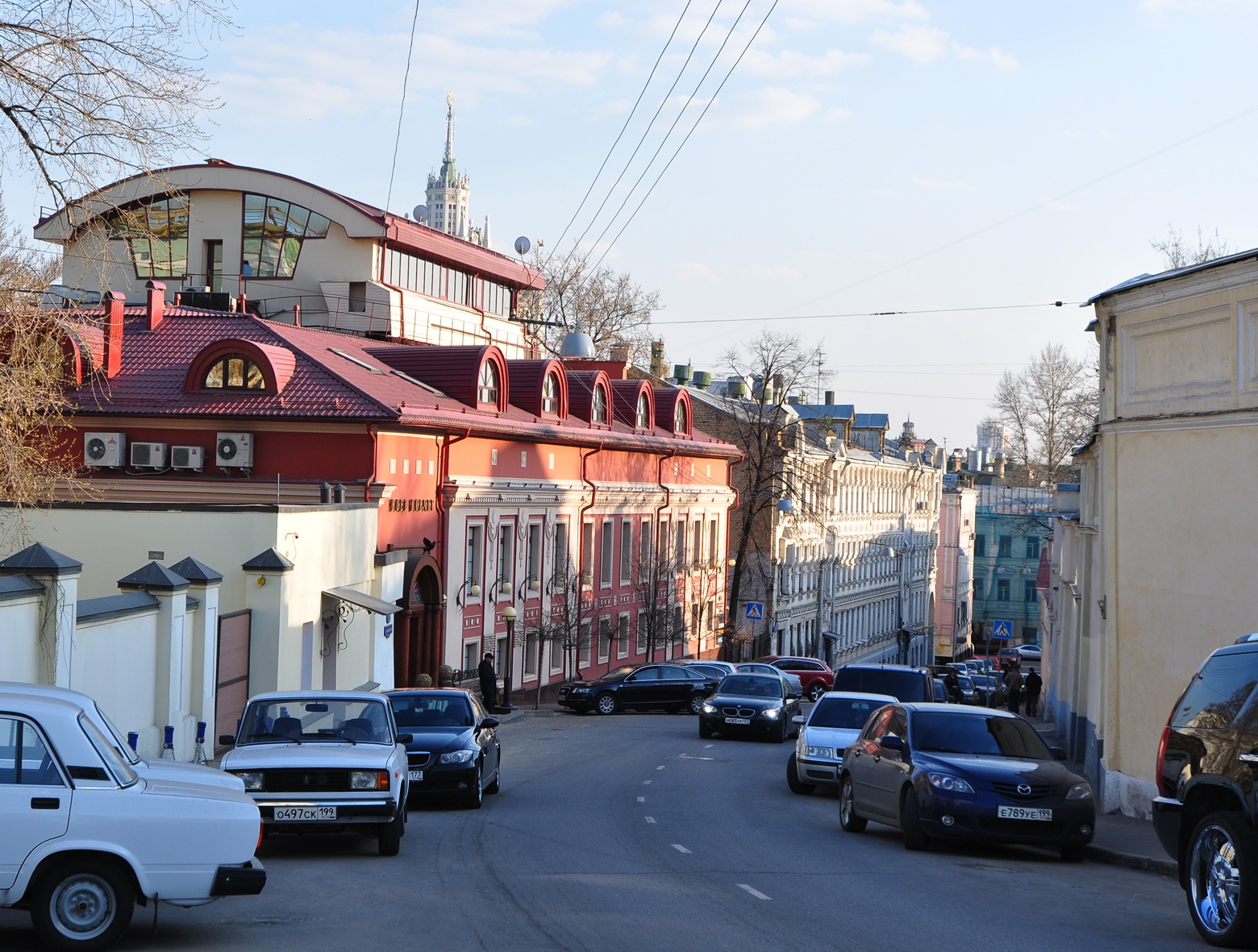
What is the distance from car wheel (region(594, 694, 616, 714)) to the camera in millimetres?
42188

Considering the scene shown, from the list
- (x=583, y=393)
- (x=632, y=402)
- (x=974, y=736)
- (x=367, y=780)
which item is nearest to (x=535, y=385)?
(x=583, y=393)

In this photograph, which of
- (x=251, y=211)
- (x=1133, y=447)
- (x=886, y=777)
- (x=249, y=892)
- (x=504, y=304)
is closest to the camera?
(x=249, y=892)

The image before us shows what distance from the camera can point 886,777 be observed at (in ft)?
50.7

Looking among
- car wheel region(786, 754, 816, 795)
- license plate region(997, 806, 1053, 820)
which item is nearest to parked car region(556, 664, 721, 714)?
car wheel region(786, 754, 816, 795)

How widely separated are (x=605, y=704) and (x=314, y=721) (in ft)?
93.1

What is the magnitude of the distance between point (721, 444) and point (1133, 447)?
42.7 m

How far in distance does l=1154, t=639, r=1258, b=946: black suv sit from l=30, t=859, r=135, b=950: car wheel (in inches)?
265

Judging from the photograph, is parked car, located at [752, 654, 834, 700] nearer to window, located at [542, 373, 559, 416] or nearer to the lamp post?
the lamp post

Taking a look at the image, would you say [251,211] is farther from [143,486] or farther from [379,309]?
[143,486]

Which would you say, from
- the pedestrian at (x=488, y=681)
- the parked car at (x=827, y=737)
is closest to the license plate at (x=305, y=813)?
the parked car at (x=827, y=737)

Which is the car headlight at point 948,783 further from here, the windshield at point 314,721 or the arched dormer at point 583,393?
the arched dormer at point 583,393

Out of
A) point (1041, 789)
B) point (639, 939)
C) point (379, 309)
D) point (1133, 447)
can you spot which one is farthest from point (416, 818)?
point (379, 309)

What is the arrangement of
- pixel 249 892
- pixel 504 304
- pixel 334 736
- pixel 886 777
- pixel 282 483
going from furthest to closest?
pixel 504 304, pixel 282 483, pixel 886 777, pixel 334 736, pixel 249 892

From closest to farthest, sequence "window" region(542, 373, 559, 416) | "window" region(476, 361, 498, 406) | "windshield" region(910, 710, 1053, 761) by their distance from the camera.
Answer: "windshield" region(910, 710, 1053, 761)
"window" region(476, 361, 498, 406)
"window" region(542, 373, 559, 416)
